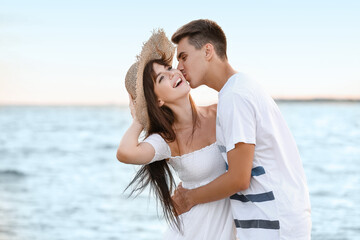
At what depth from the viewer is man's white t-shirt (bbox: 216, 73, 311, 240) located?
2271 mm

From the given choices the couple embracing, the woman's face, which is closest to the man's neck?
the couple embracing

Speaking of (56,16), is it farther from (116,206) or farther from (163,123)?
(163,123)

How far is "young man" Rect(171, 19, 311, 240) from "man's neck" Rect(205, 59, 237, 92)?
0.28m

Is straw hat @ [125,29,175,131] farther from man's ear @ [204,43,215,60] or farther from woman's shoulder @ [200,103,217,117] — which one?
woman's shoulder @ [200,103,217,117]

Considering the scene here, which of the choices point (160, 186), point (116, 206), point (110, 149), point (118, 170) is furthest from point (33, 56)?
point (160, 186)

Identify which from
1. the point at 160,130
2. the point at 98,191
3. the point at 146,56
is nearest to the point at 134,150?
the point at 160,130

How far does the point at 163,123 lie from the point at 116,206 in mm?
7019

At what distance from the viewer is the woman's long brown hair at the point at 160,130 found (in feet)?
8.77

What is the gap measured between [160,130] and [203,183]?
0.33m

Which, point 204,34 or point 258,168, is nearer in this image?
point 258,168

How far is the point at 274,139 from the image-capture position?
7.63 feet

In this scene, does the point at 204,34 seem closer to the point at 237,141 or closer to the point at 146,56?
the point at 146,56

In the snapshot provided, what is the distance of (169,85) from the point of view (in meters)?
2.63

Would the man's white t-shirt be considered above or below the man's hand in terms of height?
above
